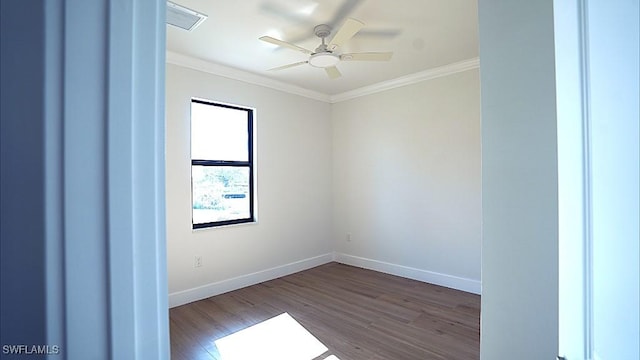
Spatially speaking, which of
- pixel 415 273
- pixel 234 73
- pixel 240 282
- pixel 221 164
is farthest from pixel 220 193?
pixel 415 273

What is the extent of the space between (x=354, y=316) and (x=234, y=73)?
292 cm

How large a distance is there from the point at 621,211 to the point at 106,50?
74 centimetres

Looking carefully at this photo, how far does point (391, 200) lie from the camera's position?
395 cm

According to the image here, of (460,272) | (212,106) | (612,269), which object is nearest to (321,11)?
(212,106)

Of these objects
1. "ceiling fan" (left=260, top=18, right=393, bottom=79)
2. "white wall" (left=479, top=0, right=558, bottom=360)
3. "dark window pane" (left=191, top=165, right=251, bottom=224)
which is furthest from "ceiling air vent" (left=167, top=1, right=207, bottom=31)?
"white wall" (left=479, top=0, right=558, bottom=360)

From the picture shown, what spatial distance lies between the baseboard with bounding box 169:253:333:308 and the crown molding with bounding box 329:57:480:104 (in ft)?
8.08

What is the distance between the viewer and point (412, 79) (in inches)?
145

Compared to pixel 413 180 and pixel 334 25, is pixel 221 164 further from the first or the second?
pixel 413 180

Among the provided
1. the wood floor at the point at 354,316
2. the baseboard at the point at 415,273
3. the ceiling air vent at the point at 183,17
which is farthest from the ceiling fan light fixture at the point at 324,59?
the baseboard at the point at 415,273

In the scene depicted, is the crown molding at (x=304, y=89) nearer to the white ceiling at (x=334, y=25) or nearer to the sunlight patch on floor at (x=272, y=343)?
the white ceiling at (x=334, y=25)

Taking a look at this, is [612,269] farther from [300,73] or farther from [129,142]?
[300,73]

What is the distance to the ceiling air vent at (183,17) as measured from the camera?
6.95 feet

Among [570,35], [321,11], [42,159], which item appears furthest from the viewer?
[321,11]

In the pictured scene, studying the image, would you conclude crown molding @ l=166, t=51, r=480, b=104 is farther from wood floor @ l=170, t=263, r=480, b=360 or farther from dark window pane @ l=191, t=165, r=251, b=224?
wood floor @ l=170, t=263, r=480, b=360
